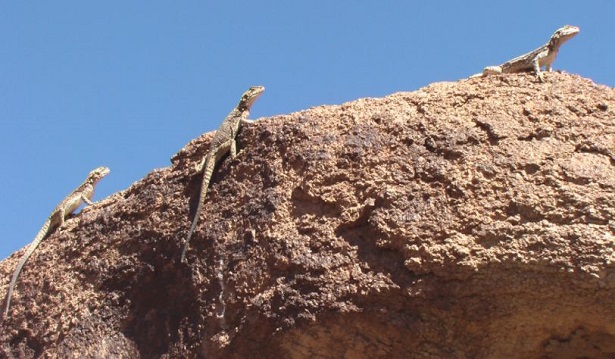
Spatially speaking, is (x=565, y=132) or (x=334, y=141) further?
(x=334, y=141)

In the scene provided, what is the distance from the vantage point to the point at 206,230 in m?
6.01

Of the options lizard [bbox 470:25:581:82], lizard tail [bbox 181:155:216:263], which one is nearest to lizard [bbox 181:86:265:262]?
lizard tail [bbox 181:155:216:263]

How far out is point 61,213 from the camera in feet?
25.7

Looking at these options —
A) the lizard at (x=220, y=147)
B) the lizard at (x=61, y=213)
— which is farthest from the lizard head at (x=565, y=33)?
the lizard at (x=61, y=213)

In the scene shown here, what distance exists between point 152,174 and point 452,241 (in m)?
2.86

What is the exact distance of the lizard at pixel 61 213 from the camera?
23.6ft

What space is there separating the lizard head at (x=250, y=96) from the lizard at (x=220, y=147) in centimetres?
6

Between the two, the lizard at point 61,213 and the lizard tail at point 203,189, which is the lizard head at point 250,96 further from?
the lizard at point 61,213

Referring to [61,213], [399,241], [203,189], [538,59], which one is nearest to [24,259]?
[61,213]

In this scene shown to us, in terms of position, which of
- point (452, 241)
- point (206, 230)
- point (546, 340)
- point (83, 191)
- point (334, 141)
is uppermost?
point (83, 191)

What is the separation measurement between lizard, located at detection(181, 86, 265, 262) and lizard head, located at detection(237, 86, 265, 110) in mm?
63

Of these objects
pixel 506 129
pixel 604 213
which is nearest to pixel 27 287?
pixel 506 129

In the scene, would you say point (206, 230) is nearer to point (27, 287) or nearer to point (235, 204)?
point (235, 204)

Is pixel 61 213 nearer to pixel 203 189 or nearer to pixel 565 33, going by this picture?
pixel 203 189
